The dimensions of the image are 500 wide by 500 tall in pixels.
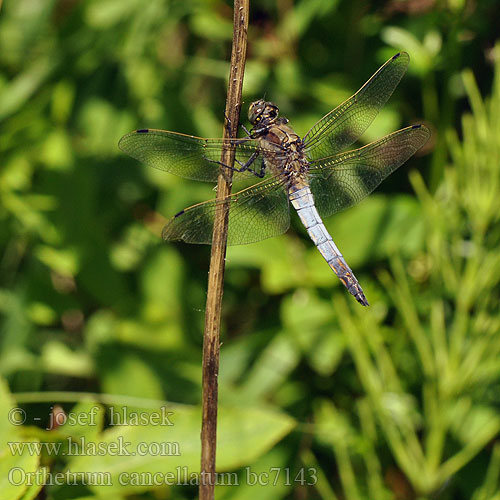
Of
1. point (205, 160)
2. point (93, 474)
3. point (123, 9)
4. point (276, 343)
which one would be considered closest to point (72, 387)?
point (276, 343)

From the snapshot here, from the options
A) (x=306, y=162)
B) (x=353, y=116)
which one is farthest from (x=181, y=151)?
(x=353, y=116)

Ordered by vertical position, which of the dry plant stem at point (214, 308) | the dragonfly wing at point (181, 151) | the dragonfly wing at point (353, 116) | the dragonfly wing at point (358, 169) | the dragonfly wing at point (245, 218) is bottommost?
the dry plant stem at point (214, 308)

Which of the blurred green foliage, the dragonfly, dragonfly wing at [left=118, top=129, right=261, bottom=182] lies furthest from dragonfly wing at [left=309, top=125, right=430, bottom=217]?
dragonfly wing at [left=118, top=129, right=261, bottom=182]

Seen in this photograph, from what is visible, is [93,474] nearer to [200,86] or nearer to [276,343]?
[276,343]

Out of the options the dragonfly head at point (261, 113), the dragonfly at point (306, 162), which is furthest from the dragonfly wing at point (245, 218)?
the dragonfly head at point (261, 113)

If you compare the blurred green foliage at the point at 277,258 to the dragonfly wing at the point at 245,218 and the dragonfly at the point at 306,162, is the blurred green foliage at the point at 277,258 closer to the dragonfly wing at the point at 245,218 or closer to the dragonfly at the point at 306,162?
the dragonfly at the point at 306,162

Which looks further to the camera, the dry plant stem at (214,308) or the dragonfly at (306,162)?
the dragonfly at (306,162)

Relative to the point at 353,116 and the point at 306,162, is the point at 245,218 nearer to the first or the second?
the point at 306,162
